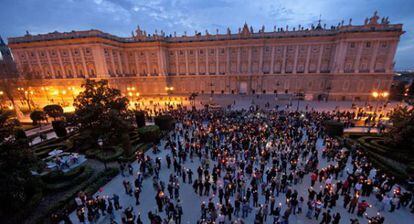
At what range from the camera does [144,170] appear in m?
13.5

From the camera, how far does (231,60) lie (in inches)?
1825

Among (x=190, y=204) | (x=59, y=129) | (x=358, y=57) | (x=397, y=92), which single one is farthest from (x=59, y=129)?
(x=397, y=92)

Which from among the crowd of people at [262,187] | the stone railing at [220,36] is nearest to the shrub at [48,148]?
the crowd of people at [262,187]

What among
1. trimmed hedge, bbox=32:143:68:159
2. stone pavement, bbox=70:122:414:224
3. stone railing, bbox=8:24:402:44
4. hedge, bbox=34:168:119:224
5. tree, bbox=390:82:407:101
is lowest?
stone pavement, bbox=70:122:414:224

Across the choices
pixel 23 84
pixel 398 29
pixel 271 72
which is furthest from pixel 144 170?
pixel 398 29

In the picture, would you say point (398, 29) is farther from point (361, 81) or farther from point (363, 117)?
point (363, 117)

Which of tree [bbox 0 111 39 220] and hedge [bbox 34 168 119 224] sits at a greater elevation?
tree [bbox 0 111 39 220]

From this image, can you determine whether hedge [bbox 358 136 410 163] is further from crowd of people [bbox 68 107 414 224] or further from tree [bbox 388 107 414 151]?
crowd of people [bbox 68 107 414 224]

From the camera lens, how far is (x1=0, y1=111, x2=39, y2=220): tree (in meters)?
7.87

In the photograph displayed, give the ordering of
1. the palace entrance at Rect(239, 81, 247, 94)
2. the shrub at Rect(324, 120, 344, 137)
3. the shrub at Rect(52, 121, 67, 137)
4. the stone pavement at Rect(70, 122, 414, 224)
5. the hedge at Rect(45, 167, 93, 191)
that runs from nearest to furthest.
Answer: the stone pavement at Rect(70, 122, 414, 224) < the hedge at Rect(45, 167, 93, 191) < the shrub at Rect(324, 120, 344, 137) < the shrub at Rect(52, 121, 67, 137) < the palace entrance at Rect(239, 81, 247, 94)

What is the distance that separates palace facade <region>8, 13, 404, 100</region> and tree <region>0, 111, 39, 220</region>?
3585cm

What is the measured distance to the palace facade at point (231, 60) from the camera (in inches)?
1479

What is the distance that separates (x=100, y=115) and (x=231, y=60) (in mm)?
37264

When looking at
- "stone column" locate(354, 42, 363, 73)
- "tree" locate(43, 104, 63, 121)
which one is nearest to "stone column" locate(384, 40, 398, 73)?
"stone column" locate(354, 42, 363, 73)
